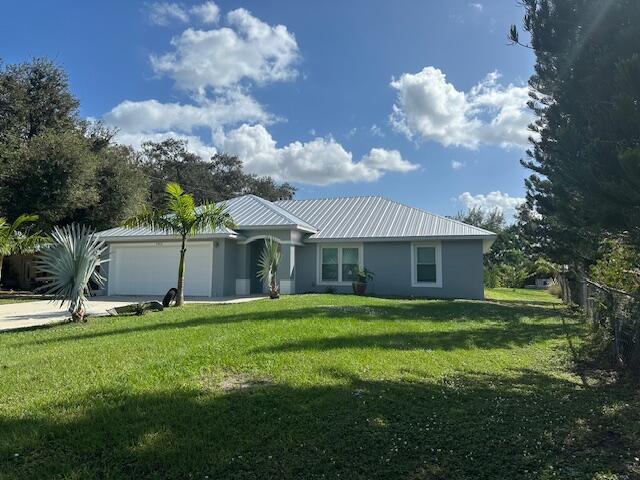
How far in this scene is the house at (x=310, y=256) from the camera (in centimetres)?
1928

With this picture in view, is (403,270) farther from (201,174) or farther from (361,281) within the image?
(201,174)

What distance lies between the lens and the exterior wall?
63.5ft

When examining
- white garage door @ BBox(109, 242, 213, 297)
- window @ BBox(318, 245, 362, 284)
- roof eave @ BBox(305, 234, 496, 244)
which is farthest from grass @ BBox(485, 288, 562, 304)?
white garage door @ BBox(109, 242, 213, 297)

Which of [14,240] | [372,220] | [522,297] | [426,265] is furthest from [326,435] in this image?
[522,297]

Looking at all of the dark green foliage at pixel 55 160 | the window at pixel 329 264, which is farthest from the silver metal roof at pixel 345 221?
the dark green foliage at pixel 55 160

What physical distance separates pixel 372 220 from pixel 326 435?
18.8 m

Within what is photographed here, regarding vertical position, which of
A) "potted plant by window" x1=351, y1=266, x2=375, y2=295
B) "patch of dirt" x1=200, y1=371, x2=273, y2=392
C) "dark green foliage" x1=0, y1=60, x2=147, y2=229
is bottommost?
"patch of dirt" x1=200, y1=371, x2=273, y2=392

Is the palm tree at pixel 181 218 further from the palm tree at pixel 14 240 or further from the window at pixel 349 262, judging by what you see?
the window at pixel 349 262

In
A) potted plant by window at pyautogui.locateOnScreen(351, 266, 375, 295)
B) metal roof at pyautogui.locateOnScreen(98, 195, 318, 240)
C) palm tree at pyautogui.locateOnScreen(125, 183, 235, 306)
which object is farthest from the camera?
potted plant by window at pyautogui.locateOnScreen(351, 266, 375, 295)

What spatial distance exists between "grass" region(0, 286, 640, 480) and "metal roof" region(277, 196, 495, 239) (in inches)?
456

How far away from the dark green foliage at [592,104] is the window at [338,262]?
14679mm

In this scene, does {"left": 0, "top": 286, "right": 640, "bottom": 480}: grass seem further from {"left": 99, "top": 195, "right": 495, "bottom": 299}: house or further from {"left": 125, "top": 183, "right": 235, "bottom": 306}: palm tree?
{"left": 99, "top": 195, "right": 495, "bottom": 299}: house

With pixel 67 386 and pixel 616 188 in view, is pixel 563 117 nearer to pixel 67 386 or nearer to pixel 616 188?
pixel 616 188

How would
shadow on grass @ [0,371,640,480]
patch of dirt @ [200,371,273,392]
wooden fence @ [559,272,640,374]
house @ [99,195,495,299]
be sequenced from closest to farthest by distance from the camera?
shadow on grass @ [0,371,640,480] < patch of dirt @ [200,371,273,392] < wooden fence @ [559,272,640,374] < house @ [99,195,495,299]
